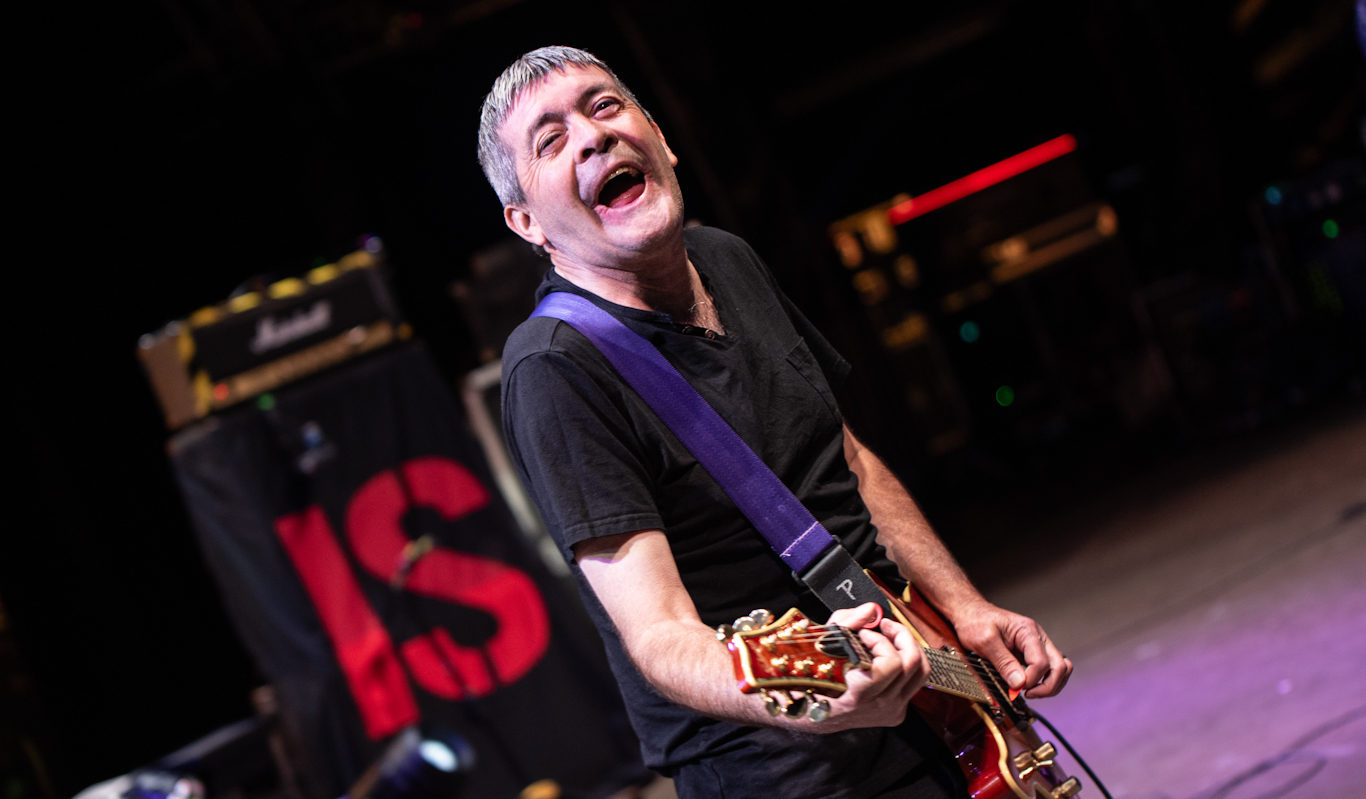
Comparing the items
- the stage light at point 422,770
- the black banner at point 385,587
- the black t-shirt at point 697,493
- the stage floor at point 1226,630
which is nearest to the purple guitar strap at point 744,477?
the black t-shirt at point 697,493

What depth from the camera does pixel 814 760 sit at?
1.36 metres

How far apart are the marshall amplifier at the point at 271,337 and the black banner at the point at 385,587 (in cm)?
11

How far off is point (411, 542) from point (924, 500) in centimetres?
759

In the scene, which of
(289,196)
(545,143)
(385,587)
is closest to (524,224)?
(545,143)

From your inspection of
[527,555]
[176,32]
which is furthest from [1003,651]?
[176,32]

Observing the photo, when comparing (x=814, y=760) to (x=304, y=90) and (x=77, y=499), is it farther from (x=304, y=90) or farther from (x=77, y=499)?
(x=304, y=90)

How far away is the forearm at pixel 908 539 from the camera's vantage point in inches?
68.5

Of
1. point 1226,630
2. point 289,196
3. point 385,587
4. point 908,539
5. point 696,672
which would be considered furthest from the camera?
point 289,196

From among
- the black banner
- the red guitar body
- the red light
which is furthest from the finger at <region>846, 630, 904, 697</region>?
the red light

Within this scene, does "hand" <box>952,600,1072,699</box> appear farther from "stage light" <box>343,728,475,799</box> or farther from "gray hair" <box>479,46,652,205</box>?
"gray hair" <box>479,46,652,205</box>

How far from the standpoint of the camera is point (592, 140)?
1481 mm

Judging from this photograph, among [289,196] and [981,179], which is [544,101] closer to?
[289,196]

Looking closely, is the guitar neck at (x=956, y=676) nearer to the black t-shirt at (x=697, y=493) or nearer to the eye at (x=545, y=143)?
the black t-shirt at (x=697, y=493)

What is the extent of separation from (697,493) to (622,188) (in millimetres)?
477
